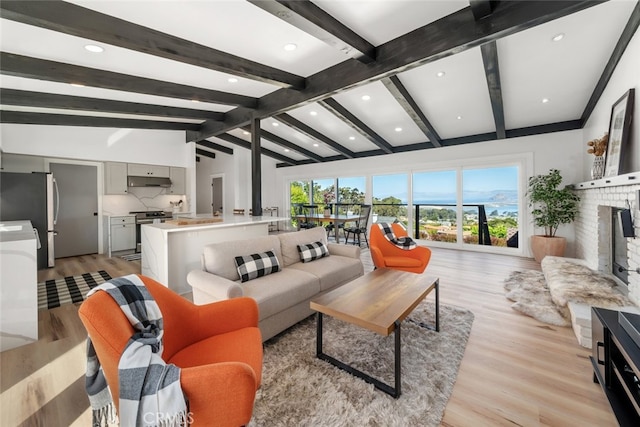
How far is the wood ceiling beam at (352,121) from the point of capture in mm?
4570

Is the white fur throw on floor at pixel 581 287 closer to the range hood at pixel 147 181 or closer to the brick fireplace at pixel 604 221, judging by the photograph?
the brick fireplace at pixel 604 221

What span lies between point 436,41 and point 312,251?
256cm

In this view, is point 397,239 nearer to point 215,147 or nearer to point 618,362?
point 618,362

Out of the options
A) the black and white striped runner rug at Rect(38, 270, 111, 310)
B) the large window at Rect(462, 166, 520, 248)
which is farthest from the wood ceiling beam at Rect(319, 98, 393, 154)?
the black and white striped runner rug at Rect(38, 270, 111, 310)

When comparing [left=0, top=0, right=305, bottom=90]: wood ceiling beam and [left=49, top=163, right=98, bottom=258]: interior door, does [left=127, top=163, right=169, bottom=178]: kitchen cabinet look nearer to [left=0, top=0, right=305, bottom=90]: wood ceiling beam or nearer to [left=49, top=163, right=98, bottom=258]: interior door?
[left=49, top=163, right=98, bottom=258]: interior door

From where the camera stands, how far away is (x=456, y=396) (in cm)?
164

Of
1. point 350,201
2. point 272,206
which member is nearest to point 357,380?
point 350,201

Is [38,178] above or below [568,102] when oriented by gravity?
below

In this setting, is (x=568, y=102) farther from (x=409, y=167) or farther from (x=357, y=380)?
(x=357, y=380)

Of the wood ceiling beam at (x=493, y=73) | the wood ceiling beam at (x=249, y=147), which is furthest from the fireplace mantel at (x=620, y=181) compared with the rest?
the wood ceiling beam at (x=249, y=147)

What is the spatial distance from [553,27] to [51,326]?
586cm

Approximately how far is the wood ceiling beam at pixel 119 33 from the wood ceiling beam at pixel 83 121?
3.58 meters

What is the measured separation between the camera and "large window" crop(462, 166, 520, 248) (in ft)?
18.2

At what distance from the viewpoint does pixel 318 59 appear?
10.8ft
